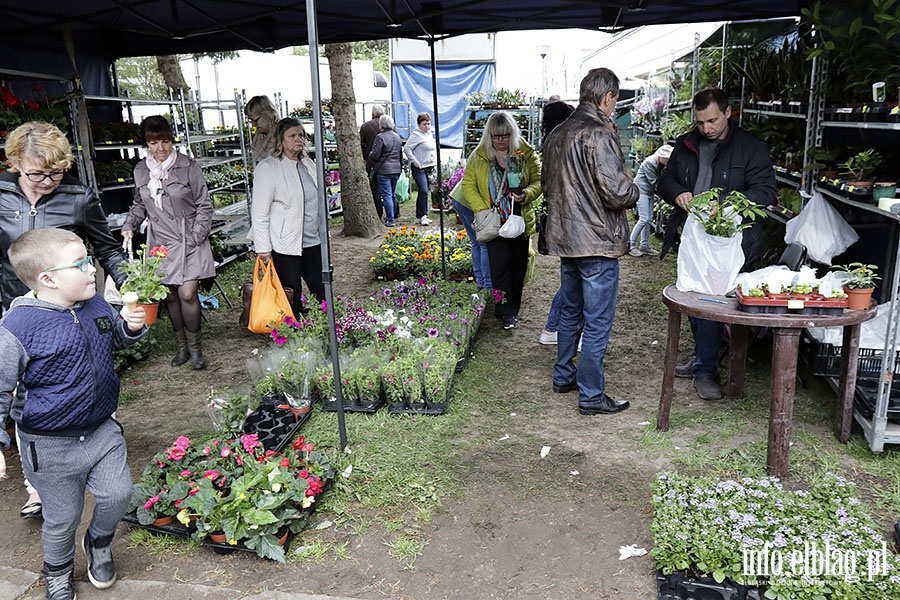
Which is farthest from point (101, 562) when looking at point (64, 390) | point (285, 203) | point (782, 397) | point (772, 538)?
point (782, 397)

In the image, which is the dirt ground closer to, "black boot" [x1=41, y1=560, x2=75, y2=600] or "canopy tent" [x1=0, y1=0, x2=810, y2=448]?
"black boot" [x1=41, y1=560, x2=75, y2=600]

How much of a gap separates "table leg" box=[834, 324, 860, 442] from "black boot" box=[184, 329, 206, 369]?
15.0ft

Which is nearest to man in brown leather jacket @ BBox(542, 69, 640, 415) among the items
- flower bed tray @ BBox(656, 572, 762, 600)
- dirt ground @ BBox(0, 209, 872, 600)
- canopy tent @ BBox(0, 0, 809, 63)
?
dirt ground @ BBox(0, 209, 872, 600)

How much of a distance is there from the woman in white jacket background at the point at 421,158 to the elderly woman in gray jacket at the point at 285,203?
696 centimetres

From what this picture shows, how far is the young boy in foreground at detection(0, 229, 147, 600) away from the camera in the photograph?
7.93 ft

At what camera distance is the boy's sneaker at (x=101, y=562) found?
2.76 meters

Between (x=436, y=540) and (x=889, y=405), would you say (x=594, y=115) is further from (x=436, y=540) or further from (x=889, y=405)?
(x=436, y=540)

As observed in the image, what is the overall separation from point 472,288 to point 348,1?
8.80 ft

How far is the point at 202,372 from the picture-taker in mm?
5359

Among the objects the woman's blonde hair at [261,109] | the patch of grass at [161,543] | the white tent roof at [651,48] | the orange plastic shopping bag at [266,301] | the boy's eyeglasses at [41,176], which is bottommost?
the patch of grass at [161,543]

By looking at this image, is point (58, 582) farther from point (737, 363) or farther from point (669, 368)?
point (737, 363)

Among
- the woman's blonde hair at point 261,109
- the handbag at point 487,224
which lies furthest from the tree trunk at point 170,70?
the handbag at point 487,224

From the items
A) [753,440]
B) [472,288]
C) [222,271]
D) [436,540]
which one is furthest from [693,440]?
[222,271]

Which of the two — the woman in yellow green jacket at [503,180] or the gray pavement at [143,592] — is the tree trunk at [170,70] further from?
the gray pavement at [143,592]
